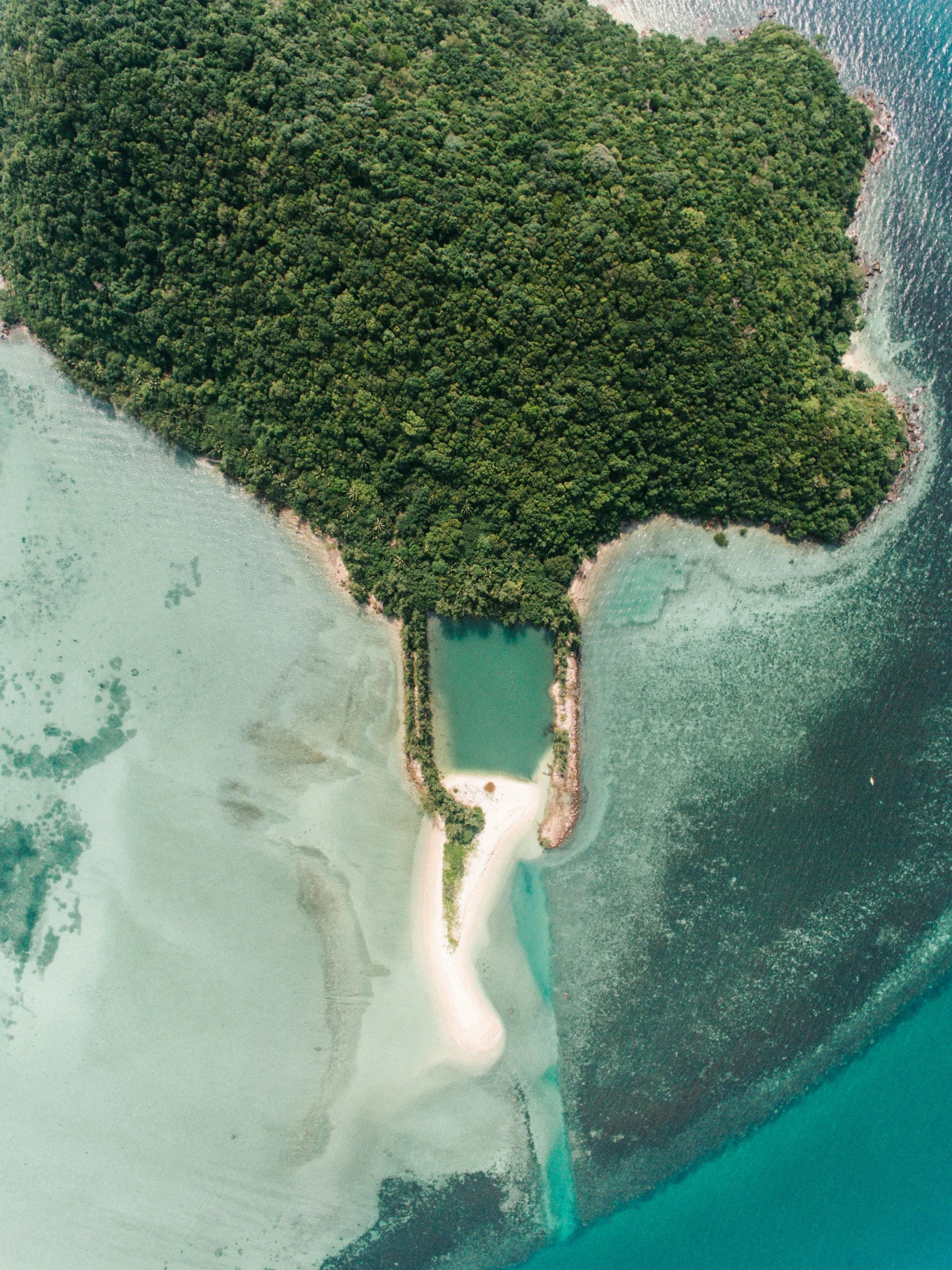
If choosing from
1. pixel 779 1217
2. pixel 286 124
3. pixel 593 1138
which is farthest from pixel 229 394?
pixel 779 1217

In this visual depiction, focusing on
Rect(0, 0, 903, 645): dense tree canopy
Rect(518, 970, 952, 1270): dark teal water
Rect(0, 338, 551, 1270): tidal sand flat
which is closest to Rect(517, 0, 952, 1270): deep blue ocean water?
Rect(518, 970, 952, 1270): dark teal water

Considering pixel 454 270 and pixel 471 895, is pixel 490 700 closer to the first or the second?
pixel 471 895

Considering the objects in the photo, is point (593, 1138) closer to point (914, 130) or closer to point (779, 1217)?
point (779, 1217)

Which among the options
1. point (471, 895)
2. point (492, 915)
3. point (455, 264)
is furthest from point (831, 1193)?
point (455, 264)

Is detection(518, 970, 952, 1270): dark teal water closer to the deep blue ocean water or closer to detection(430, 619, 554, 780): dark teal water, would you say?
the deep blue ocean water

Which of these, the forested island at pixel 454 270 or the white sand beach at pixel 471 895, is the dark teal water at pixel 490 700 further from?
the forested island at pixel 454 270

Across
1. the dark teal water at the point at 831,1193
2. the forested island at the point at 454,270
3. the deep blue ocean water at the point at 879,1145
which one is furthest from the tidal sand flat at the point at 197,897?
the deep blue ocean water at the point at 879,1145
